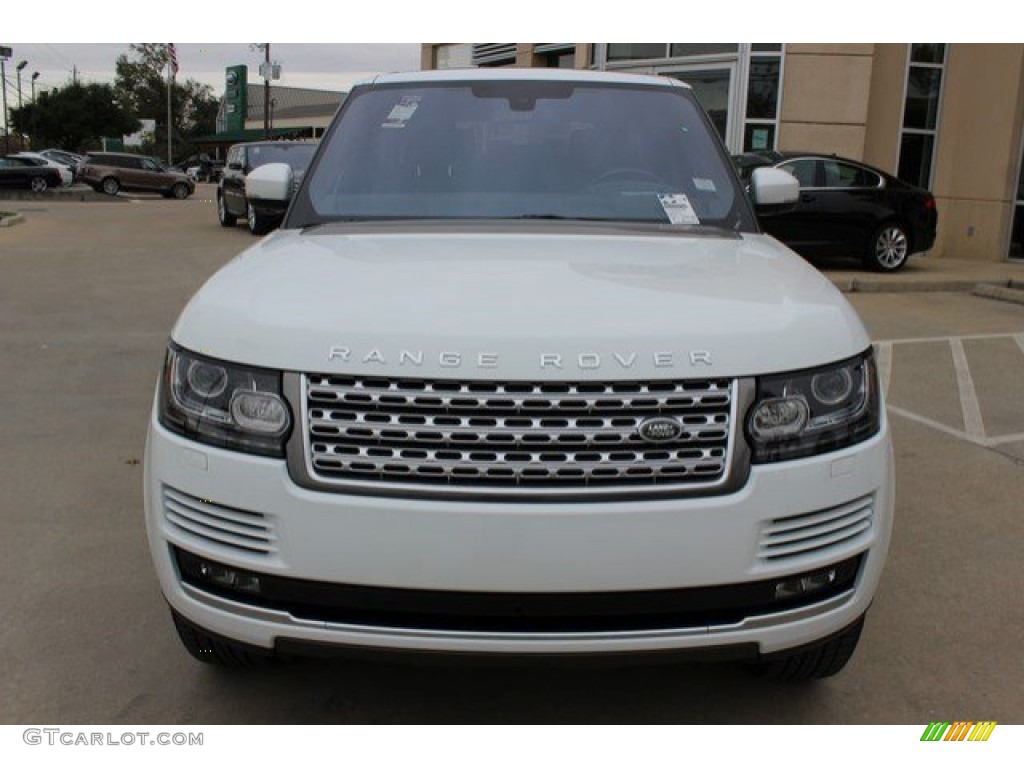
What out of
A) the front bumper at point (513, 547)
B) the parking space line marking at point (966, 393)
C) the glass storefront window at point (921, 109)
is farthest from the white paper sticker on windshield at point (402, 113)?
the glass storefront window at point (921, 109)

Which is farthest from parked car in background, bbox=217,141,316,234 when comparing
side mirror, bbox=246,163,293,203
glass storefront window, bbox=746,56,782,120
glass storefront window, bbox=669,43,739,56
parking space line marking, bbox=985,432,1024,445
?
parking space line marking, bbox=985,432,1024,445

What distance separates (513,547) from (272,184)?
227cm

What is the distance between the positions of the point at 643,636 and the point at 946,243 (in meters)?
15.8

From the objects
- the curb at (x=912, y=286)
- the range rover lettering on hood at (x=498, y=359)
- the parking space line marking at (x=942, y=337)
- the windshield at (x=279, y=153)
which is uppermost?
the windshield at (x=279, y=153)

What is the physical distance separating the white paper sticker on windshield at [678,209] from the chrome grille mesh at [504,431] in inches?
54.5

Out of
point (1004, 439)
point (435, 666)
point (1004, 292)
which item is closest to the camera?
point (435, 666)

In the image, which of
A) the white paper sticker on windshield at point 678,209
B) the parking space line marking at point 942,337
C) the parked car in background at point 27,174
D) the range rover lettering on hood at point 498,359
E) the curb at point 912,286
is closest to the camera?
the range rover lettering on hood at point 498,359

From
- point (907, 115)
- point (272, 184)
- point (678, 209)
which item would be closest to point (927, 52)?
point (907, 115)

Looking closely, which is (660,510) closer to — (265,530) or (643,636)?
(643,636)

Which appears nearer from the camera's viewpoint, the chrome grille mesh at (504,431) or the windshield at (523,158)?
the chrome grille mesh at (504,431)

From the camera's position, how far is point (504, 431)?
2.12 m

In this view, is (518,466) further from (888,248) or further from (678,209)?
(888,248)

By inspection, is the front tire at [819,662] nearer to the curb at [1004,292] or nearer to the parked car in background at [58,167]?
the curb at [1004,292]

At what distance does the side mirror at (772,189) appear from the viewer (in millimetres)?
3842
